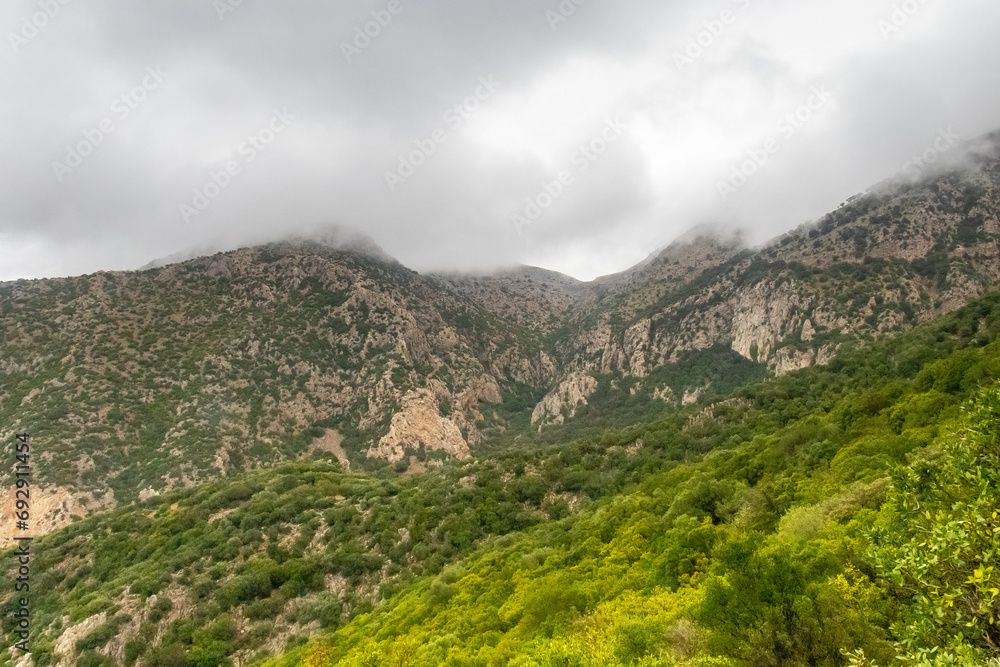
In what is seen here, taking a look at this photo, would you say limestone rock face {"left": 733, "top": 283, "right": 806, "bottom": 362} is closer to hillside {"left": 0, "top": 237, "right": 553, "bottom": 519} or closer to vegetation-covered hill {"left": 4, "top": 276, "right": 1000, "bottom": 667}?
vegetation-covered hill {"left": 4, "top": 276, "right": 1000, "bottom": 667}

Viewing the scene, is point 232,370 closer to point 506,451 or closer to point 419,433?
point 419,433

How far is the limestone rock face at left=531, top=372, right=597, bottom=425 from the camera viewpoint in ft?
418

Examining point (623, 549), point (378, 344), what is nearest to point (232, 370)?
point (378, 344)

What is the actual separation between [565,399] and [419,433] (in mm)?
44438

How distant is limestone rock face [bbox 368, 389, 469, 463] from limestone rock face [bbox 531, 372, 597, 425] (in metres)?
26.7

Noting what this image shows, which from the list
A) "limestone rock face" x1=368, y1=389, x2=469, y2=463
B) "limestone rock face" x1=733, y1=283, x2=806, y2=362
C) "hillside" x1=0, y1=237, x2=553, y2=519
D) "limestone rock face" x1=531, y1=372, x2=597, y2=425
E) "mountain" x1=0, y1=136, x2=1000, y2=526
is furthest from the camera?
"limestone rock face" x1=531, y1=372, x2=597, y2=425

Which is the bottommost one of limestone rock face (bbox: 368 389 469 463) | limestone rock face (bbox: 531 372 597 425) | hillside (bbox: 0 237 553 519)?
limestone rock face (bbox: 531 372 597 425)

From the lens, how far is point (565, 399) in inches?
5153

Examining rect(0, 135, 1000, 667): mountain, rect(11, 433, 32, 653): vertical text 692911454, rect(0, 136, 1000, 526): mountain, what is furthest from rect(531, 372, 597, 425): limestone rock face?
rect(11, 433, 32, 653): vertical text 692911454

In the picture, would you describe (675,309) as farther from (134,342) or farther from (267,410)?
(134,342)

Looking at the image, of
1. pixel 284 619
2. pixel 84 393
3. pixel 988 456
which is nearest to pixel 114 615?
pixel 284 619

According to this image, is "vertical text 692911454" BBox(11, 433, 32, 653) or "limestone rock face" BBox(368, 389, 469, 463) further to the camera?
"limestone rock face" BBox(368, 389, 469, 463)

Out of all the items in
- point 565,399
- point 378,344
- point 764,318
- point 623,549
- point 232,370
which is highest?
point 232,370

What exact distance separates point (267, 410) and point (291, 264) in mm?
52592
